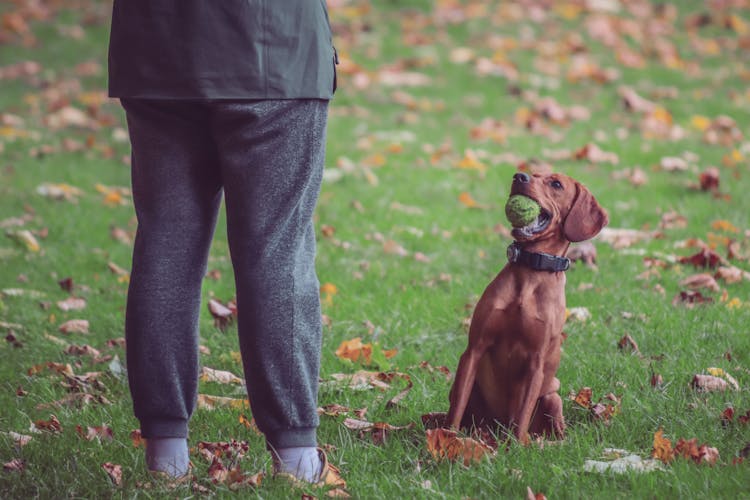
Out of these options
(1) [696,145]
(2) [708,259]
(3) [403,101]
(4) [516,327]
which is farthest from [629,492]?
(3) [403,101]

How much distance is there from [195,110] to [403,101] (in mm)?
6569

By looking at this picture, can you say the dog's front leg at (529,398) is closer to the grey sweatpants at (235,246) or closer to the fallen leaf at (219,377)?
the grey sweatpants at (235,246)

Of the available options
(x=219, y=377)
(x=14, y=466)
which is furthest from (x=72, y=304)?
(x=14, y=466)

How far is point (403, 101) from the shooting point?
349 inches

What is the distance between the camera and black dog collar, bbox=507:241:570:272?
278 cm

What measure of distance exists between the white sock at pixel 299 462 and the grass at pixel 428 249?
0.21 ft

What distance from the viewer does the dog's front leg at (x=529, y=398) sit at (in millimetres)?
2773

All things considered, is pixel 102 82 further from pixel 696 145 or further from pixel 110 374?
pixel 110 374

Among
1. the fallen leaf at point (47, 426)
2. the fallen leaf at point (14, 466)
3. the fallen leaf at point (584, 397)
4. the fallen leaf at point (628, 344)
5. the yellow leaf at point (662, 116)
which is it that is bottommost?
the fallen leaf at point (47, 426)

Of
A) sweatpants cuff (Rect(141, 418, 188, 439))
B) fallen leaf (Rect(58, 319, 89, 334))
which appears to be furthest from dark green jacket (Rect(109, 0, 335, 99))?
fallen leaf (Rect(58, 319, 89, 334))

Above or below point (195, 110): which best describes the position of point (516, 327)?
below

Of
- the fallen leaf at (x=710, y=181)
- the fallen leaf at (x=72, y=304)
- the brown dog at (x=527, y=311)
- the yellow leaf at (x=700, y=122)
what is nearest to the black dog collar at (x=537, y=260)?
the brown dog at (x=527, y=311)

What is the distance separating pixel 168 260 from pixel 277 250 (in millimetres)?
296

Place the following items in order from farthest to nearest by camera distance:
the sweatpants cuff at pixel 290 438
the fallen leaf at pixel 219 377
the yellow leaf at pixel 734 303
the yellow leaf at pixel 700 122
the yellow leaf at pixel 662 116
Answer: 1. the yellow leaf at pixel 662 116
2. the yellow leaf at pixel 700 122
3. the yellow leaf at pixel 734 303
4. the fallen leaf at pixel 219 377
5. the sweatpants cuff at pixel 290 438
